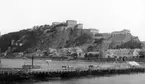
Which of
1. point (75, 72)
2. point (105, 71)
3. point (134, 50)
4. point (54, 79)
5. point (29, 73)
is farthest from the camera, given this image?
point (134, 50)

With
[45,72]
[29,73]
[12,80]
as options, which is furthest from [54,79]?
[12,80]

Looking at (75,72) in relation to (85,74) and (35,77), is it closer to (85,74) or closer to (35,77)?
(85,74)

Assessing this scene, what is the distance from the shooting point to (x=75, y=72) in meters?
75.1

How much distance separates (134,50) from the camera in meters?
196

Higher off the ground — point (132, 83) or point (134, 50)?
point (134, 50)

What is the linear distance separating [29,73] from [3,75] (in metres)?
6.23

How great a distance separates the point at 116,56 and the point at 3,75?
473 feet

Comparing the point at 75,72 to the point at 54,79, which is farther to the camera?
the point at 75,72

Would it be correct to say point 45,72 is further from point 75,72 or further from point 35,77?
point 75,72

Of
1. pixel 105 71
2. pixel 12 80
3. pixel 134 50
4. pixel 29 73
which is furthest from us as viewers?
pixel 134 50

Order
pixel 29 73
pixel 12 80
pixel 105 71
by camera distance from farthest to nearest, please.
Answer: pixel 105 71
pixel 29 73
pixel 12 80

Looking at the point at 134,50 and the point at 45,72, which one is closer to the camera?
the point at 45,72

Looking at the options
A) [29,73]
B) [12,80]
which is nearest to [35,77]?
[29,73]

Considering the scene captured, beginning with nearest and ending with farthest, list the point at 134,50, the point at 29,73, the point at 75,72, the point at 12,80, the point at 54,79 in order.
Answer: the point at 12,80 → the point at 29,73 → the point at 54,79 → the point at 75,72 → the point at 134,50
